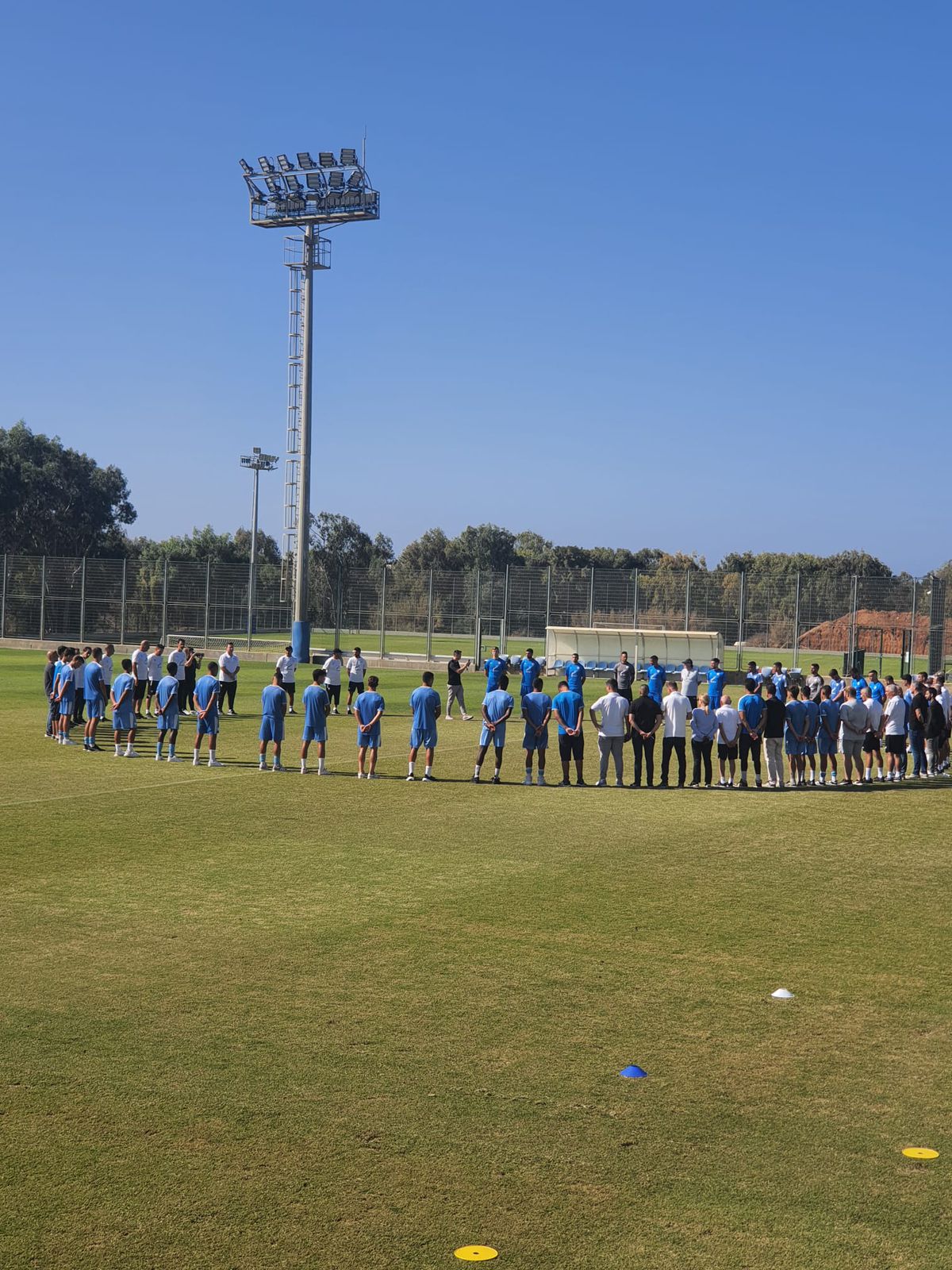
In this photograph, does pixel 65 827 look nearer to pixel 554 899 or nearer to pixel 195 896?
pixel 195 896

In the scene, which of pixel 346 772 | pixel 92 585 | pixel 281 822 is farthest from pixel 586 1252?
pixel 92 585

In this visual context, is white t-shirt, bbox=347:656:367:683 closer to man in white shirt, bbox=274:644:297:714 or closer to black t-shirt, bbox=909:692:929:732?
man in white shirt, bbox=274:644:297:714

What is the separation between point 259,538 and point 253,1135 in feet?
378

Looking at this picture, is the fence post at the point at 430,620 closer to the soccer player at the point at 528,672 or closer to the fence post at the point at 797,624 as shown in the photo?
the fence post at the point at 797,624

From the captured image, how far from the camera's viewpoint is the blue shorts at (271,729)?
21.3 m

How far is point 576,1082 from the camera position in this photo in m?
7.67

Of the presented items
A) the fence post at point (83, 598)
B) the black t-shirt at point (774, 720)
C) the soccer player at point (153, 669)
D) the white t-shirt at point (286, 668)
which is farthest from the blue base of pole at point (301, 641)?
the black t-shirt at point (774, 720)

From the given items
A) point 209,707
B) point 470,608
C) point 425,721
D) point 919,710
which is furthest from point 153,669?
point 470,608

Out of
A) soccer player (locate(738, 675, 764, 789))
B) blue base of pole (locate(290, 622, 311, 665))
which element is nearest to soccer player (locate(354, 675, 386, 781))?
soccer player (locate(738, 675, 764, 789))

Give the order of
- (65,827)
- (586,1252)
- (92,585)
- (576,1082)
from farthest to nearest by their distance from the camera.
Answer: (92,585)
(65,827)
(576,1082)
(586,1252)

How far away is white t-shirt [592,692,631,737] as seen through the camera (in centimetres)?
2133

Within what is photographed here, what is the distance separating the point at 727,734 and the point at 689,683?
5.65 m

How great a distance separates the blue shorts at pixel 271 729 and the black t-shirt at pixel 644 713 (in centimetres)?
586

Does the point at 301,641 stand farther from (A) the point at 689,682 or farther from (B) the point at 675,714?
(B) the point at 675,714
